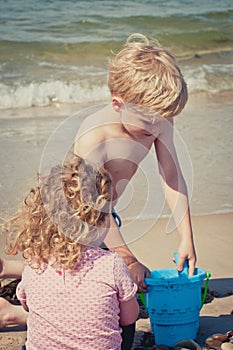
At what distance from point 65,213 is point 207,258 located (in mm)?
1590

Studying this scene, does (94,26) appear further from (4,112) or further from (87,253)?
(87,253)

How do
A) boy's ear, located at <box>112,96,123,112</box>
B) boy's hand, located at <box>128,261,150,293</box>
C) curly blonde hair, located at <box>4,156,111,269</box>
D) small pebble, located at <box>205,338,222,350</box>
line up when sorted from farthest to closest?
boy's ear, located at <box>112,96,123,112</box> → small pebble, located at <box>205,338,222,350</box> → boy's hand, located at <box>128,261,150,293</box> → curly blonde hair, located at <box>4,156,111,269</box>

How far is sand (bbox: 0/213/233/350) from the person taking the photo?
3288mm

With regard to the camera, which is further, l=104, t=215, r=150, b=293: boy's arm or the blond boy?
the blond boy

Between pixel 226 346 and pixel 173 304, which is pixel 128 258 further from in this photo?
pixel 226 346

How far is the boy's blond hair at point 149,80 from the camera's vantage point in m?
3.13

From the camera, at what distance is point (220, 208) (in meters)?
4.79

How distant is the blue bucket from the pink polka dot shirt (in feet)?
1.27

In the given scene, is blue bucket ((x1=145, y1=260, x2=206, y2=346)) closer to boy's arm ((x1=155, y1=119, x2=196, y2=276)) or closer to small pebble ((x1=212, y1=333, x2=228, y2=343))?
small pebble ((x1=212, y1=333, x2=228, y2=343))

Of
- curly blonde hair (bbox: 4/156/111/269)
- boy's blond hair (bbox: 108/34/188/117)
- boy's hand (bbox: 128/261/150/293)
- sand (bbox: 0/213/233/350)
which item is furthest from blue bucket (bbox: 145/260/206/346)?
boy's blond hair (bbox: 108/34/188/117)

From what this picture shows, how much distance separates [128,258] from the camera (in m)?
3.05

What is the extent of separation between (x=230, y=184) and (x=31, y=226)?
2.82 meters

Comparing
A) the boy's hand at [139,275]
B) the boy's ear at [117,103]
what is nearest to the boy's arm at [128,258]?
the boy's hand at [139,275]

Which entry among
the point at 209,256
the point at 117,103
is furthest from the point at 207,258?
the point at 117,103
